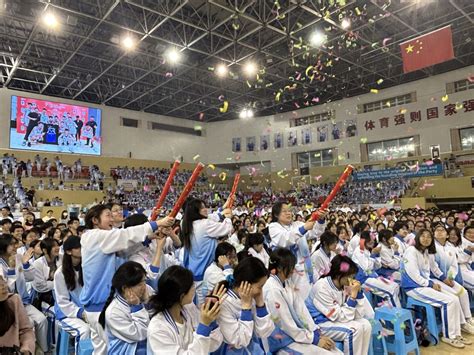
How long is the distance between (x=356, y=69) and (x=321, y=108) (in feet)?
14.6

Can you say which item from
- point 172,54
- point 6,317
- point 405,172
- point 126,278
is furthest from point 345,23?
point 6,317

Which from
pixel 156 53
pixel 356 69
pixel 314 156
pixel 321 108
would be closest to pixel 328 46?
pixel 356 69

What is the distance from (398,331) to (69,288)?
2716mm

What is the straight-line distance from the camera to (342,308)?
262 cm

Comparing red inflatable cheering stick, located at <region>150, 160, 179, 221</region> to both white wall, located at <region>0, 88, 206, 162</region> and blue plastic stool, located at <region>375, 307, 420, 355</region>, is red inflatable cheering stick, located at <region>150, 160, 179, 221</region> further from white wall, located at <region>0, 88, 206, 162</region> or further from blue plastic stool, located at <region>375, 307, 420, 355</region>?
white wall, located at <region>0, 88, 206, 162</region>

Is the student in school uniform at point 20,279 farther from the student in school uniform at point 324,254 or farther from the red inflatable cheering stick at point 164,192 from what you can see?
the student in school uniform at point 324,254

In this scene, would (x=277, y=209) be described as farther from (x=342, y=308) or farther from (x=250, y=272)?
(x=250, y=272)

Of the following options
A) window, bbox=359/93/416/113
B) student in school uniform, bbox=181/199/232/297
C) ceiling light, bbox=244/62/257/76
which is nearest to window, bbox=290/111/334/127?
window, bbox=359/93/416/113

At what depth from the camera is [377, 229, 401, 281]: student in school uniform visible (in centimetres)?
430

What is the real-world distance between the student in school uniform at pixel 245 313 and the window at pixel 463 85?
597 inches

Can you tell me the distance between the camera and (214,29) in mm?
9969

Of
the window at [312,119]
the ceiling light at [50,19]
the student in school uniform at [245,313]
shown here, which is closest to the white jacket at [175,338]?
the student in school uniform at [245,313]

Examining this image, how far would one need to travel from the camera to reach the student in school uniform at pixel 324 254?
367 centimetres

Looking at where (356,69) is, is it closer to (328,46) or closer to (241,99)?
(328,46)
